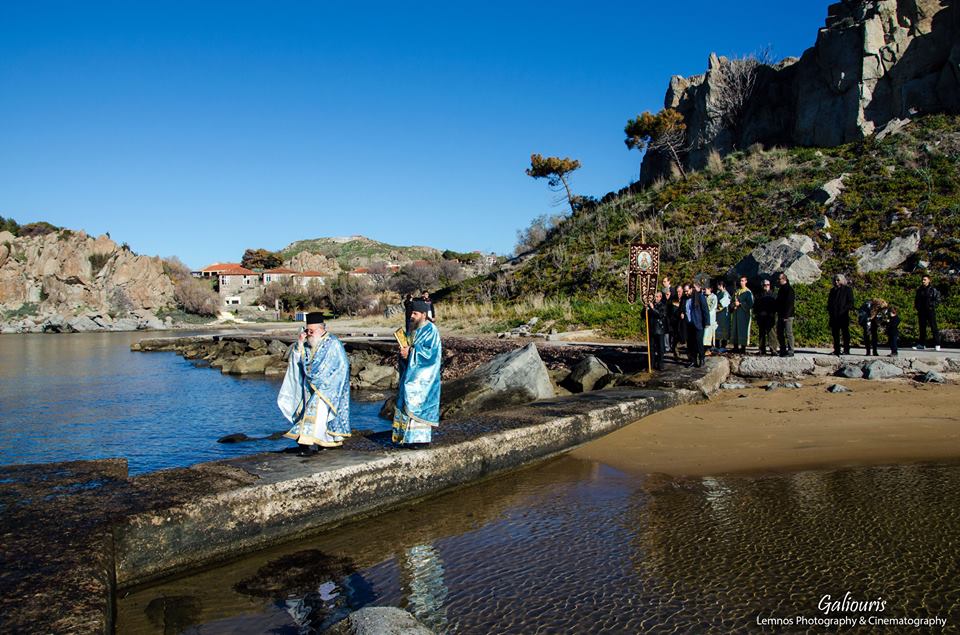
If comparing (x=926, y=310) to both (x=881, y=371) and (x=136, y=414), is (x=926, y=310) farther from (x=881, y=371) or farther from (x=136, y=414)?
(x=136, y=414)

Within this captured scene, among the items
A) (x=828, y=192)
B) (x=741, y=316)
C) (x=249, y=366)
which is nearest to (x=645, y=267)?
(x=741, y=316)

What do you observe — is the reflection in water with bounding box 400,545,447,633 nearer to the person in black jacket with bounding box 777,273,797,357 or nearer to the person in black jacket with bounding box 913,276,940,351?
the person in black jacket with bounding box 777,273,797,357

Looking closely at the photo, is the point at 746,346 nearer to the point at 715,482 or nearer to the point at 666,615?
the point at 715,482

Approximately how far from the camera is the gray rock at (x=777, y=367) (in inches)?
501

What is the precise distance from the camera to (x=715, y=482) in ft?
21.6

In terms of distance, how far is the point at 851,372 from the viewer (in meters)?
12.0

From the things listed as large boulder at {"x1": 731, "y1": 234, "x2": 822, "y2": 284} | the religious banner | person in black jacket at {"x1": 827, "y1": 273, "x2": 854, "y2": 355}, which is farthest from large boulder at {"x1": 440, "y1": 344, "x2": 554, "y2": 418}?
large boulder at {"x1": 731, "y1": 234, "x2": 822, "y2": 284}

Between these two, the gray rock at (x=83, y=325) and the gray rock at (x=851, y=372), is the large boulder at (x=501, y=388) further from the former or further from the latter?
the gray rock at (x=83, y=325)

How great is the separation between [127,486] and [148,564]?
2.89 ft

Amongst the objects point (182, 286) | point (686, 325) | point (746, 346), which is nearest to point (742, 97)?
point (746, 346)

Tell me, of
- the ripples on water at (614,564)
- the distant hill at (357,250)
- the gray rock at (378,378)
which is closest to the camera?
the ripples on water at (614,564)

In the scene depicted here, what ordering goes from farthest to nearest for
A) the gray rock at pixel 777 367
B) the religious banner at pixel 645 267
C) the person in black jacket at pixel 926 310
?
the person in black jacket at pixel 926 310 → the religious banner at pixel 645 267 → the gray rock at pixel 777 367

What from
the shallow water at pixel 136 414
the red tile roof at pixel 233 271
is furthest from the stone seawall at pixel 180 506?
the red tile roof at pixel 233 271

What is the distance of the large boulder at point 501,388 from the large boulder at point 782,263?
1210cm
